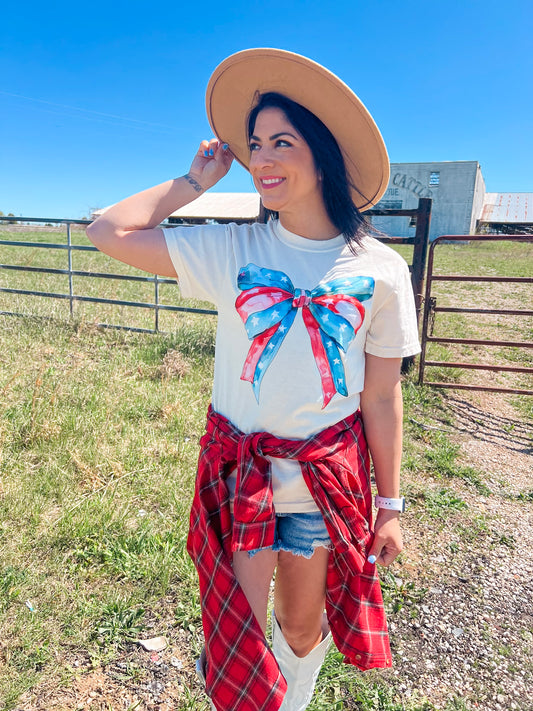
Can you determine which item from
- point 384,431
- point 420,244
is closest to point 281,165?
point 384,431

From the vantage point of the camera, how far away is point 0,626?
1.90m

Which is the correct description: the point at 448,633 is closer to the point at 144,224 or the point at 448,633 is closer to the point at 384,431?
the point at 384,431

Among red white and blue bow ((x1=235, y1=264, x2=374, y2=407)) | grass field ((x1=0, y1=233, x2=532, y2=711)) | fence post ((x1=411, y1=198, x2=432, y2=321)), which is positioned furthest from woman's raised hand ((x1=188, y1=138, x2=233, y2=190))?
fence post ((x1=411, y1=198, x2=432, y2=321))

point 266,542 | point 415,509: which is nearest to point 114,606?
point 266,542

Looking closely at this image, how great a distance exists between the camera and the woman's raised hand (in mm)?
1490

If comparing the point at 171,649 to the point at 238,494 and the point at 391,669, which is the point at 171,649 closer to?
the point at 391,669

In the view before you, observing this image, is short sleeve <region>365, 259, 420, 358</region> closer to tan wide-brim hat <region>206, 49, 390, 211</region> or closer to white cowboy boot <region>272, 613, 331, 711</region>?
tan wide-brim hat <region>206, 49, 390, 211</region>

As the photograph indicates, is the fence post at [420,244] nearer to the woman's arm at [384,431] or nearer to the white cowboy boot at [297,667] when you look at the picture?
the woman's arm at [384,431]

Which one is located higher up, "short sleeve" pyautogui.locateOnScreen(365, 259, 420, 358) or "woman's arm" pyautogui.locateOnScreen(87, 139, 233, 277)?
"woman's arm" pyautogui.locateOnScreen(87, 139, 233, 277)

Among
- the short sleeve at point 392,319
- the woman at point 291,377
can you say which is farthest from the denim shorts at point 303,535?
the short sleeve at point 392,319

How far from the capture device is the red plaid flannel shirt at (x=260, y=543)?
1248 millimetres

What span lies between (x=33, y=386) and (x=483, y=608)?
11.7 feet

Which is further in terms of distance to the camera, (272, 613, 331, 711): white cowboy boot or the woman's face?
(272, 613, 331, 711): white cowboy boot

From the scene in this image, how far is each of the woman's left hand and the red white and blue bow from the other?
0.44 m
